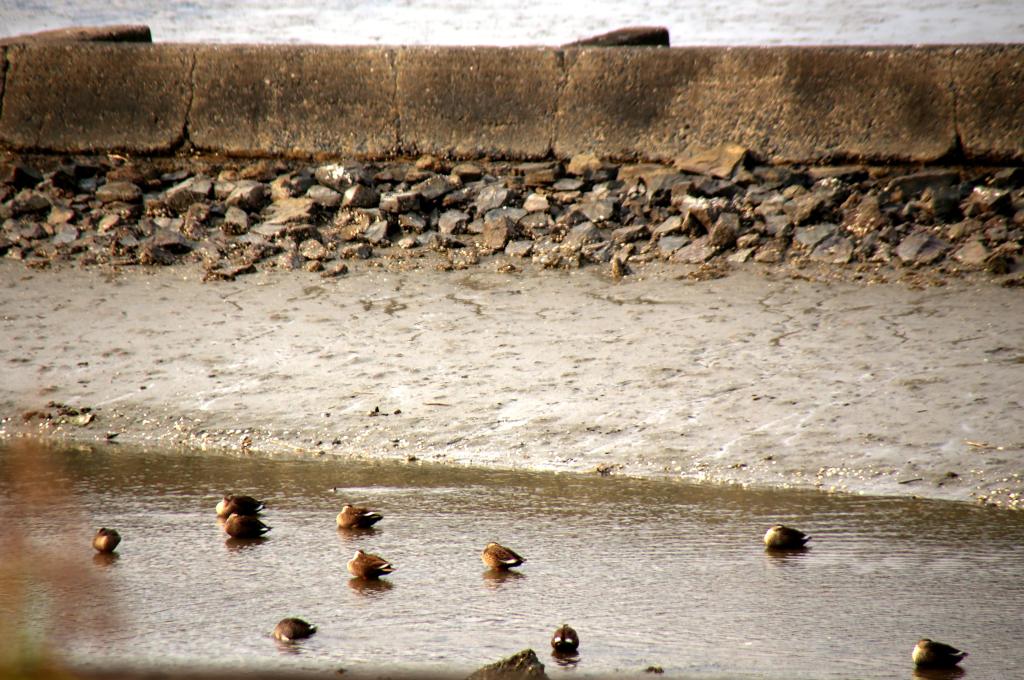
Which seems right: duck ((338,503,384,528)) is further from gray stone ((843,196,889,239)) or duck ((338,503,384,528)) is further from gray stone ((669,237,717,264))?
gray stone ((843,196,889,239))

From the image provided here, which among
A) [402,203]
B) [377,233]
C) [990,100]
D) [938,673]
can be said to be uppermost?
[990,100]

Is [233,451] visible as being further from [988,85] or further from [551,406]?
[988,85]

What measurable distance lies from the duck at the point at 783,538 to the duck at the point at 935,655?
0.65 m

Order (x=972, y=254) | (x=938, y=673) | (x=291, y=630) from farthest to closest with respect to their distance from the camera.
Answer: (x=972, y=254), (x=291, y=630), (x=938, y=673)

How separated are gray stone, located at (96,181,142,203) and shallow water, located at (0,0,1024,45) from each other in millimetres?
2147

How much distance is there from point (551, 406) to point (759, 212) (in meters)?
2.20

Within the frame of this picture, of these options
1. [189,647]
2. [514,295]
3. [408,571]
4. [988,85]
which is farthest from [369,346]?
[988,85]

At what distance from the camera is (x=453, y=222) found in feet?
18.8

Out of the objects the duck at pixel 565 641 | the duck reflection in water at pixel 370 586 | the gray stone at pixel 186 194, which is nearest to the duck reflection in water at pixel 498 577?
the duck reflection in water at pixel 370 586

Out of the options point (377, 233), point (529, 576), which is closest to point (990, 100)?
point (377, 233)

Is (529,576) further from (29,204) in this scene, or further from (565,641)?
(29,204)

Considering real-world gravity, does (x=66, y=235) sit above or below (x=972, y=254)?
above

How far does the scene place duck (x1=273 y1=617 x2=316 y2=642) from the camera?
2.10 m

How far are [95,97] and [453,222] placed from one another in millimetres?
2368
